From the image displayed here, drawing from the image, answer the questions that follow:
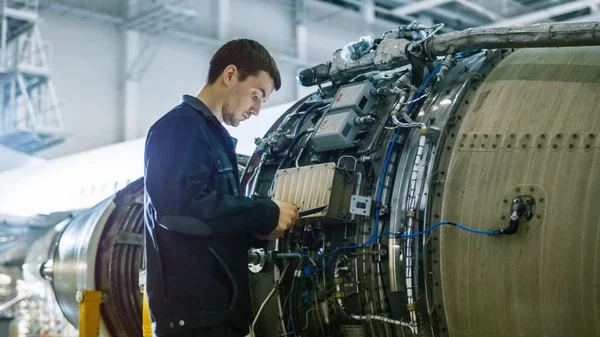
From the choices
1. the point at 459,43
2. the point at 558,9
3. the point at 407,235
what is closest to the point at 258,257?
the point at 407,235

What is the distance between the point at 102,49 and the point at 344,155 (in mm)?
13064

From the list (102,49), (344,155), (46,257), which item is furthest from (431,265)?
(102,49)

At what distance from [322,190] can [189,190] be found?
91 cm

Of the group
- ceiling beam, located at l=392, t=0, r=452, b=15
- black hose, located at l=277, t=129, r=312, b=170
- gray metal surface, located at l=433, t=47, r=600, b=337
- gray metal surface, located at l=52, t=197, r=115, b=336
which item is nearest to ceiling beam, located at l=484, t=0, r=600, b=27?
ceiling beam, located at l=392, t=0, r=452, b=15

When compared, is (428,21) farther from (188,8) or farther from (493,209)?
(493,209)

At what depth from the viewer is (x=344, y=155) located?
3.15 meters

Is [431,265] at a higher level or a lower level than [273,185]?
lower

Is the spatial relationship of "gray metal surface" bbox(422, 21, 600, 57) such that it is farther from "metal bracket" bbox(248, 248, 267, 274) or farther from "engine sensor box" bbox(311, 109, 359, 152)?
"metal bracket" bbox(248, 248, 267, 274)

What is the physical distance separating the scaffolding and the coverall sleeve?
11.1 m

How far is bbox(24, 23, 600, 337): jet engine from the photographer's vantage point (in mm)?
2467

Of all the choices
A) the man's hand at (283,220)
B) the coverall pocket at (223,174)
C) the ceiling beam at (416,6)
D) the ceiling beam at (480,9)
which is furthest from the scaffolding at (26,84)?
the man's hand at (283,220)

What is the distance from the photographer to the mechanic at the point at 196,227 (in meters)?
2.29

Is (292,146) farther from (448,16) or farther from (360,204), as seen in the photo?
(448,16)

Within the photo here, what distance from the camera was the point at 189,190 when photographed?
2279 millimetres
